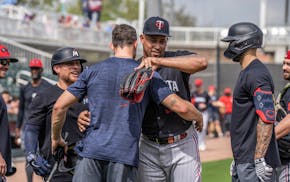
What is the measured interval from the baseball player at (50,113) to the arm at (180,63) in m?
1.39

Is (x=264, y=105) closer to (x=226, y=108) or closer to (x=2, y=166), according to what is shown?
(x=2, y=166)

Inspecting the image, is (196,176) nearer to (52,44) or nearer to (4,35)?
(4,35)

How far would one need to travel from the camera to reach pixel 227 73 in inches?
1088

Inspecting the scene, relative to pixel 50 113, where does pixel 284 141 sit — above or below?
below

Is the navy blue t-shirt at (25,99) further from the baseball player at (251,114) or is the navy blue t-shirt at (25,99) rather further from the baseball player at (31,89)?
the baseball player at (251,114)

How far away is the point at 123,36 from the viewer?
5059 mm

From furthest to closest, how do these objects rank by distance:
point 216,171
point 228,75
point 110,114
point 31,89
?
point 228,75 < point 216,171 < point 31,89 < point 110,114

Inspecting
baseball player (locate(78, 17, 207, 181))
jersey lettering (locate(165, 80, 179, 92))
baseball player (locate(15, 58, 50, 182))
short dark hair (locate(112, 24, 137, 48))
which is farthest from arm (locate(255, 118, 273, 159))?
baseball player (locate(15, 58, 50, 182))

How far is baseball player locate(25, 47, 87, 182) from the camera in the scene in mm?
6262

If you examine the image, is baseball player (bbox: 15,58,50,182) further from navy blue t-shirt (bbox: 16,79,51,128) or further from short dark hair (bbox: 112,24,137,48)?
short dark hair (bbox: 112,24,137,48)

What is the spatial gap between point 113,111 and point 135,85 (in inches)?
14.8

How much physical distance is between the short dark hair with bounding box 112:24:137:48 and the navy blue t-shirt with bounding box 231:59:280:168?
42.8 inches

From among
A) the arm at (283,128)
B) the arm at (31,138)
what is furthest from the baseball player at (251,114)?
the arm at (31,138)

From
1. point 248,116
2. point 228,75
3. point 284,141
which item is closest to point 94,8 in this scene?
point 228,75
